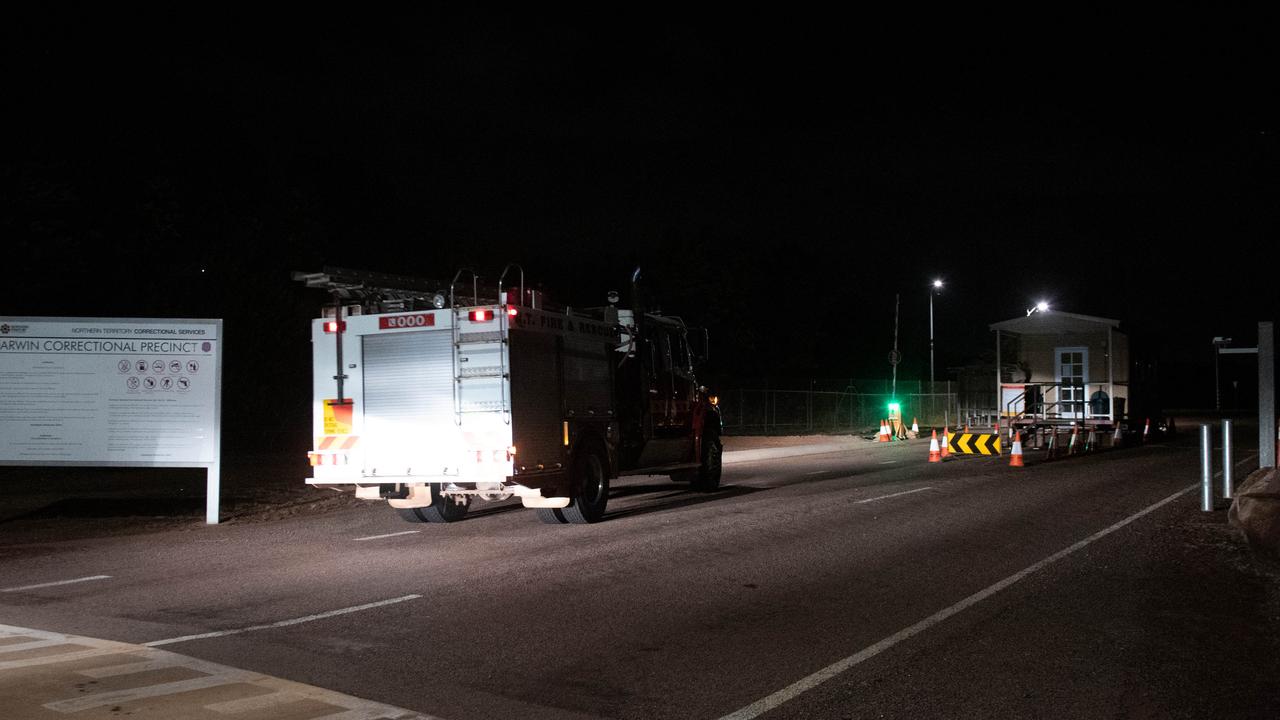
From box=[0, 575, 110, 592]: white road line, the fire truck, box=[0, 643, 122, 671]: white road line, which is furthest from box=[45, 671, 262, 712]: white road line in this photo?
the fire truck

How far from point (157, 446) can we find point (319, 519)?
2388mm

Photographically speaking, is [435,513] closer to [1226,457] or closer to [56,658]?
[56,658]

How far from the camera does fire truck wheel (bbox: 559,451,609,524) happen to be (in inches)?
551

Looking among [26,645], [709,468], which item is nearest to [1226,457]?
[709,468]

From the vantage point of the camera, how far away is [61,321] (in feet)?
49.0

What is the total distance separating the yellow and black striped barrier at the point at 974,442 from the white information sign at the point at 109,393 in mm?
17922

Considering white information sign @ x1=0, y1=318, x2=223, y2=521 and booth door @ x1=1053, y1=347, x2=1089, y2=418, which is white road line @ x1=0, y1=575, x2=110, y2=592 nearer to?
white information sign @ x1=0, y1=318, x2=223, y2=521

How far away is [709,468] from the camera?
1888cm

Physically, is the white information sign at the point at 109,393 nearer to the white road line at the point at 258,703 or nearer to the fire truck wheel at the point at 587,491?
the fire truck wheel at the point at 587,491

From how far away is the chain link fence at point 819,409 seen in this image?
4209 centimetres

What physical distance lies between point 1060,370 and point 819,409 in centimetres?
1496

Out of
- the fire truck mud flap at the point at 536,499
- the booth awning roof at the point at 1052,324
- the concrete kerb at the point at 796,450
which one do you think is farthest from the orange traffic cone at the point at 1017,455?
the fire truck mud flap at the point at 536,499

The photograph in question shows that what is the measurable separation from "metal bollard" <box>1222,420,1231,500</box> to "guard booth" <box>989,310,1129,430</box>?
15.7 meters

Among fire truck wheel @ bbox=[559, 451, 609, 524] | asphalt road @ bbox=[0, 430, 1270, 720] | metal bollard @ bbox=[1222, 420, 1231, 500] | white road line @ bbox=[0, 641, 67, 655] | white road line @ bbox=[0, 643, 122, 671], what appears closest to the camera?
asphalt road @ bbox=[0, 430, 1270, 720]
